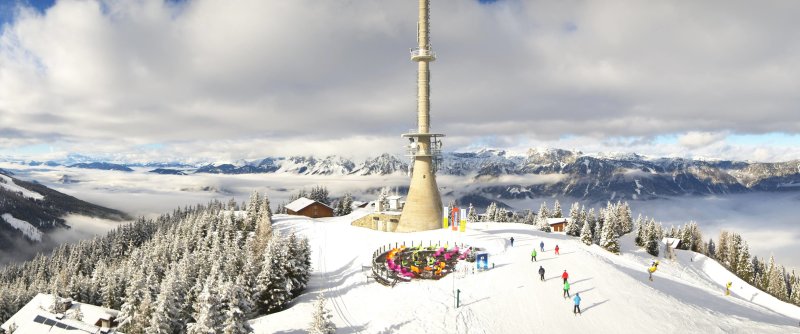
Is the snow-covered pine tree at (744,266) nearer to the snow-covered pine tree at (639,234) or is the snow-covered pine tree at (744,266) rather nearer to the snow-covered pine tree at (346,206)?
the snow-covered pine tree at (639,234)

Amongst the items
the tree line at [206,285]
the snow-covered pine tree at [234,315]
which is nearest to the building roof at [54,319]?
the tree line at [206,285]

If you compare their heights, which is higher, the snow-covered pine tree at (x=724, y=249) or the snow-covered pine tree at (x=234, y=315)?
the snow-covered pine tree at (x=234, y=315)

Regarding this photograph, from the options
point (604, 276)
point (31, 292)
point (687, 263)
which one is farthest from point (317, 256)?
point (687, 263)

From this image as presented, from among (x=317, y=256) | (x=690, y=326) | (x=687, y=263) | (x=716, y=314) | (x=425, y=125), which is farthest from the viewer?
(x=687, y=263)

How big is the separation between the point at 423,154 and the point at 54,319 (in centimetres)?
4181

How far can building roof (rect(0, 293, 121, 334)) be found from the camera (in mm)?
36750

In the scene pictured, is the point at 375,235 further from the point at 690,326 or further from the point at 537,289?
the point at 690,326

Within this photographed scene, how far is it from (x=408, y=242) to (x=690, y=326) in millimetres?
28789

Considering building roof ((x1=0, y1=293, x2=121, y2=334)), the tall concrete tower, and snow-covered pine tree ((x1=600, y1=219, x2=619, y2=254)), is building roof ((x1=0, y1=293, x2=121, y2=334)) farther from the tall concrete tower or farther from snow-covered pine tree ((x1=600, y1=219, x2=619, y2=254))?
snow-covered pine tree ((x1=600, y1=219, x2=619, y2=254))

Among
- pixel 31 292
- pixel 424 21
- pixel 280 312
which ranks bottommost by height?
pixel 31 292

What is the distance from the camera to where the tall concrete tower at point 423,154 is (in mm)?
53031

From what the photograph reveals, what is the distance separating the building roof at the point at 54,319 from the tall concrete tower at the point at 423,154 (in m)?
33.3

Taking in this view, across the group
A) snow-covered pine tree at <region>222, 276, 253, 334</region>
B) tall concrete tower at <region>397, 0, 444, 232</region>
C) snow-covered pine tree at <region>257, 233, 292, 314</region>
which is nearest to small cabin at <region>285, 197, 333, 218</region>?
tall concrete tower at <region>397, 0, 444, 232</region>

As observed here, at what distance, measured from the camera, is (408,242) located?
159 ft
